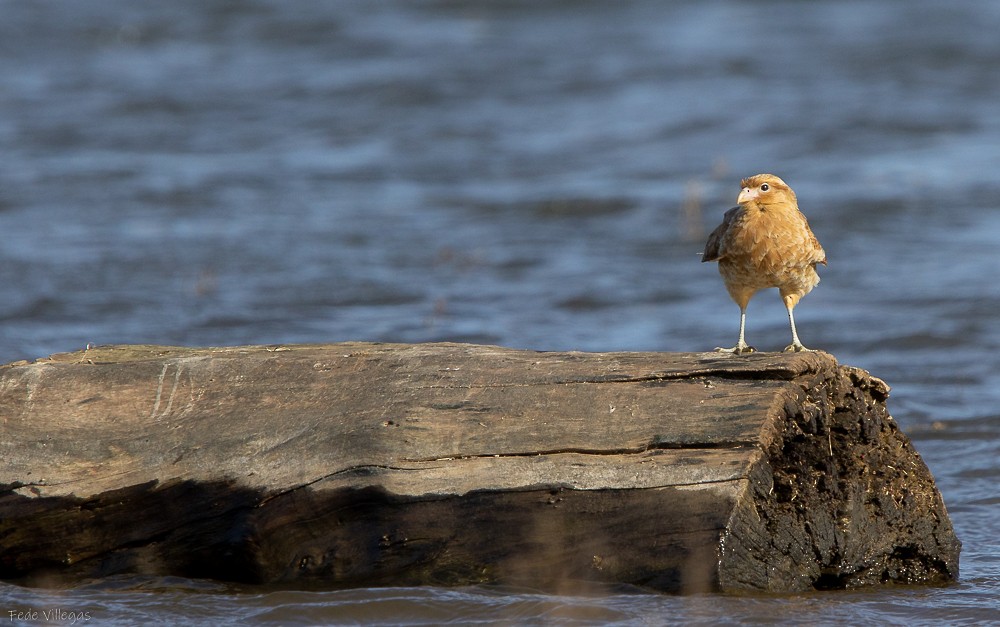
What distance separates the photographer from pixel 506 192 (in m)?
13.3

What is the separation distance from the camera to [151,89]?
18.0 m

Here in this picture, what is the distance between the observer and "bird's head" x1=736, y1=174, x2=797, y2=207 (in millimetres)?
5637

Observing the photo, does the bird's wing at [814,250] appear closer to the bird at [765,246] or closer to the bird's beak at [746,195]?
the bird at [765,246]

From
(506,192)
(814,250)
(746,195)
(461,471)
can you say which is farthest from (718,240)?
(506,192)

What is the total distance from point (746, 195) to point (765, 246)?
0.28 metres

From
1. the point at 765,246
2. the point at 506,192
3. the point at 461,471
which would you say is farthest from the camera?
the point at 506,192

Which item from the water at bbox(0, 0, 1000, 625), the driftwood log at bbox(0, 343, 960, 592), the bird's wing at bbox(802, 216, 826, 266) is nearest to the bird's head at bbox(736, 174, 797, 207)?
the bird's wing at bbox(802, 216, 826, 266)

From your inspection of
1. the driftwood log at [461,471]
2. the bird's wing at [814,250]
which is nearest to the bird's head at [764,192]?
the bird's wing at [814,250]

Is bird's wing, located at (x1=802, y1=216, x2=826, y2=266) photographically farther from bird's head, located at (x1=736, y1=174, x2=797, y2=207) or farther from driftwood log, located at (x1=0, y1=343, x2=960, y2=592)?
driftwood log, located at (x1=0, y1=343, x2=960, y2=592)

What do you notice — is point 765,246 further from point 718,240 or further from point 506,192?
point 506,192

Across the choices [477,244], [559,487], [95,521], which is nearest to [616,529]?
[559,487]

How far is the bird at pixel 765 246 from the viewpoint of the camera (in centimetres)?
546

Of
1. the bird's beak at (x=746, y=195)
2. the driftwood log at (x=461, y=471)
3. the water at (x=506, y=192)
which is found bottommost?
the driftwood log at (x=461, y=471)

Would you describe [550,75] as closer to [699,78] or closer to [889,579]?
[699,78]
